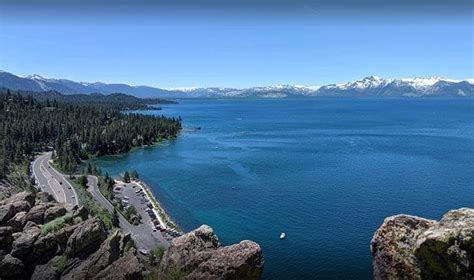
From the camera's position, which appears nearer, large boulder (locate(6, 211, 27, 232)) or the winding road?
large boulder (locate(6, 211, 27, 232))

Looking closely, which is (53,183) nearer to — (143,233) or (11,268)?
(143,233)

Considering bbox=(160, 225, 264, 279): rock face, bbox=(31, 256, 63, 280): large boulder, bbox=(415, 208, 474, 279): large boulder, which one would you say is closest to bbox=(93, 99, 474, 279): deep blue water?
bbox=(31, 256, 63, 280): large boulder

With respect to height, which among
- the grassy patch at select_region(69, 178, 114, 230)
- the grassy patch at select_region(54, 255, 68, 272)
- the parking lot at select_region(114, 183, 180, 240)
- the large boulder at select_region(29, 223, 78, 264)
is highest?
the large boulder at select_region(29, 223, 78, 264)

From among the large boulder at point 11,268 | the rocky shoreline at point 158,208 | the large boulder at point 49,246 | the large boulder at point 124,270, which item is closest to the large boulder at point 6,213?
the large boulder at point 49,246

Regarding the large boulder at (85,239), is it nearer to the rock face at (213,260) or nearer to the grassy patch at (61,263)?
the grassy patch at (61,263)

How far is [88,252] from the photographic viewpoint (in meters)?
24.7

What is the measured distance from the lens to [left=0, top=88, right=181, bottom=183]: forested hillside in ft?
348

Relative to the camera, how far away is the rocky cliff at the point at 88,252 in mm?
15906

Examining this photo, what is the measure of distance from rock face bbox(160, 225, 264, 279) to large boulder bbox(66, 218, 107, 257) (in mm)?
8678

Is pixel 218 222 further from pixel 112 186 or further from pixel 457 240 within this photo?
pixel 457 240

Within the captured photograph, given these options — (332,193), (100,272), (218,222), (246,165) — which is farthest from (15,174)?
(100,272)

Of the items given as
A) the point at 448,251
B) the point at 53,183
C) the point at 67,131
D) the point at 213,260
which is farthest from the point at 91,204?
the point at 67,131

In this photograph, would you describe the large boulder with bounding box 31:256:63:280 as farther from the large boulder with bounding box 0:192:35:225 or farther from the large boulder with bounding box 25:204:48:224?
the large boulder with bounding box 25:204:48:224

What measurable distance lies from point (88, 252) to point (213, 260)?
11.8m
